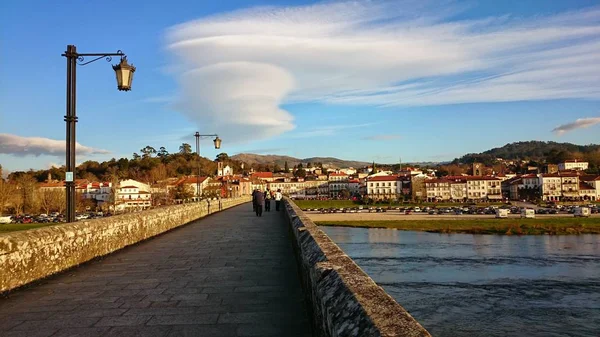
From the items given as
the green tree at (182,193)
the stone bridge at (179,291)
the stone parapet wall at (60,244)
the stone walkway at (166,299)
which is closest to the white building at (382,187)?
the green tree at (182,193)

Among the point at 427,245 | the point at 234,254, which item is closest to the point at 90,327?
the point at 234,254

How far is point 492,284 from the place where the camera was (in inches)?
925

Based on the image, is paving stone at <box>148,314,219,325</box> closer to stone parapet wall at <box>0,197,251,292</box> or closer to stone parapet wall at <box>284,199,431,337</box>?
stone parapet wall at <box>284,199,431,337</box>

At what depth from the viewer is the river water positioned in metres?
17.2

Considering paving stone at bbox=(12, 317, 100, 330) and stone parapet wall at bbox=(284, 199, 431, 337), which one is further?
paving stone at bbox=(12, 317, 100, 330)

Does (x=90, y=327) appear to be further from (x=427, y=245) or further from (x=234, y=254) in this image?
(x=427, y=245)

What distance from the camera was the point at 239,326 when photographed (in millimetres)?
4301

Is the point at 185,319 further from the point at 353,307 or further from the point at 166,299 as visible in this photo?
the point at 353,307

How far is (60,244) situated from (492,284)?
861 inches

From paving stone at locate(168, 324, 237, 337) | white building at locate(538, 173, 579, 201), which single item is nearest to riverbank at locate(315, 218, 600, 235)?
paving stone at locate(168, 324, 237, 337)

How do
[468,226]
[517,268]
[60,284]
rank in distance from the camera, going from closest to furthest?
1. [60,284]
2. [517,268]
3. [468,226]

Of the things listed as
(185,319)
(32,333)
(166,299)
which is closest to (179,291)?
(166,299)

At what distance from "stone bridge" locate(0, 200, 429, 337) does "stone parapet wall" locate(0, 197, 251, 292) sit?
0.06ft

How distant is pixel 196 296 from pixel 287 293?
1097 millimetres
